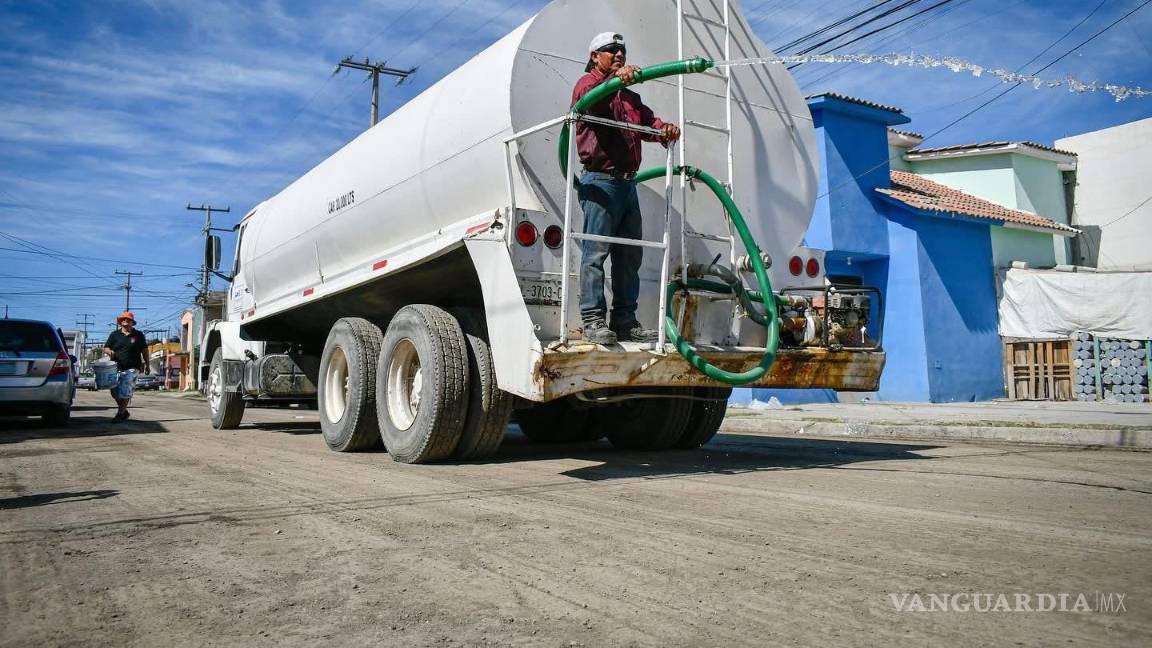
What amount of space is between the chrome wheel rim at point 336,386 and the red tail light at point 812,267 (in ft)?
13.9

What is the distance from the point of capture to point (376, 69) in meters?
27.6

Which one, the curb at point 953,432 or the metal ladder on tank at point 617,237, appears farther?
the curb at point 953,432

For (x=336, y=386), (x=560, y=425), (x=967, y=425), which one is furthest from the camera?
(x=967, y=425)

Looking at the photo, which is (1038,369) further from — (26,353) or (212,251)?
(26,353)

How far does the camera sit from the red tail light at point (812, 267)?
628cm

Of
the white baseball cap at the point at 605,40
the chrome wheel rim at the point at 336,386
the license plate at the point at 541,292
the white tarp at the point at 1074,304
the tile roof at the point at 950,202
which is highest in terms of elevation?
the tile roof at the point at 950,202

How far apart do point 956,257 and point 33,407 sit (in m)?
17.3

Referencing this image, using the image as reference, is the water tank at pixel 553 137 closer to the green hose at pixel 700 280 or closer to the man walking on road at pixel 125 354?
the green hose at pixel 700 280

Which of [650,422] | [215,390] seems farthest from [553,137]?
[215,390]

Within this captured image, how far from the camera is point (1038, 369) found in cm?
1734

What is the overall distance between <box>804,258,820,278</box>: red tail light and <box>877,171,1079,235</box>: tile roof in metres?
11.7

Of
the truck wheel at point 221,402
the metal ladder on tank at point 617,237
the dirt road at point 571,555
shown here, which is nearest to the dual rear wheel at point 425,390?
the dirt road at point 571,555

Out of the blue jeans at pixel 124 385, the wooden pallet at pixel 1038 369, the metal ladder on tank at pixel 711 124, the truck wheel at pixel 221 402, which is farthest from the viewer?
the wooden pallet at pixel 1038 369

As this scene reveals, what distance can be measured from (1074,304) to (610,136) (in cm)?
1536
